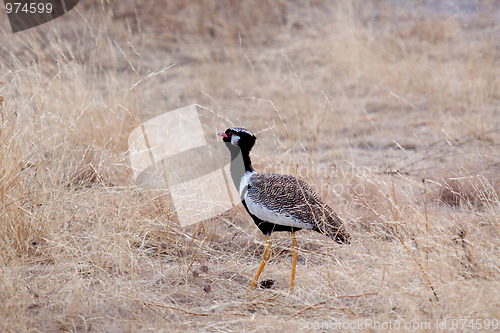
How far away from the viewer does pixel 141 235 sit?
3.64 metres

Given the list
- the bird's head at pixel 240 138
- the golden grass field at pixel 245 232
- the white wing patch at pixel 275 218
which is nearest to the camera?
the golden grass field at pixel 245 232

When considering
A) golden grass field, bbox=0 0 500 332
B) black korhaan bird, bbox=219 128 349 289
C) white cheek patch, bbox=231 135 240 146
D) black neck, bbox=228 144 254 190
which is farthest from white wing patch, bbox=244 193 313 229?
white cheek patch, bbox=231 135 240 146

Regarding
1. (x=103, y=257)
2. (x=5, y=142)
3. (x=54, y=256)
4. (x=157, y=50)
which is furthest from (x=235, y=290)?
(x=157, y=50)

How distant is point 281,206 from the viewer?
122 inches

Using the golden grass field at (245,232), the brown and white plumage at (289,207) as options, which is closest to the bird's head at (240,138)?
the brown and white plumage at (289,207)

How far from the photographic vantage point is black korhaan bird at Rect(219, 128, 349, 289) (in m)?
3.10

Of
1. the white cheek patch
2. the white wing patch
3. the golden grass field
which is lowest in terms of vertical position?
the golden grass field

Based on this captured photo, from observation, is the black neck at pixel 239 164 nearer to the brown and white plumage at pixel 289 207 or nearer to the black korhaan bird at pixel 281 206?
the black korhaan bird at pixel 281 206

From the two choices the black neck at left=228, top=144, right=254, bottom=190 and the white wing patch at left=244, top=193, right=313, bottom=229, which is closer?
the white wing patch at left=244, top=193, right=313, bottom=229

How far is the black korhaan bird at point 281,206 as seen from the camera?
10.2 ft

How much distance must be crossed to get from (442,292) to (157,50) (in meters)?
6.22

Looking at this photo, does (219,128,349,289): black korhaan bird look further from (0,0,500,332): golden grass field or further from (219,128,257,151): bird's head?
(0,0,500,332): golden grass field

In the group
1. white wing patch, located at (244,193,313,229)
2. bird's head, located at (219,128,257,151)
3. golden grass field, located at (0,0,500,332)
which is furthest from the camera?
bird's head, located at (219,128,257,151)

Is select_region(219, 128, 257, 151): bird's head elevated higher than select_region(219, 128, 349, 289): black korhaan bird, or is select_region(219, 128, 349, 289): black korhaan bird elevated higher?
select_region(219, 128, 257, 151): bird's head
